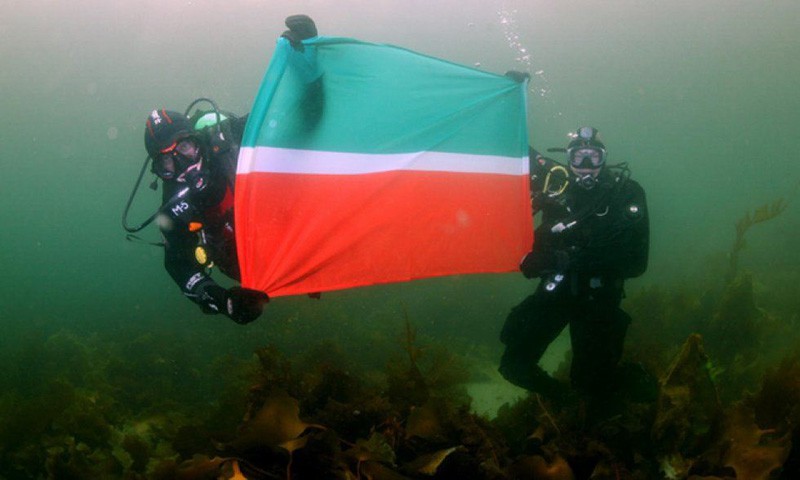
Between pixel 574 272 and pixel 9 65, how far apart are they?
83.2 metres

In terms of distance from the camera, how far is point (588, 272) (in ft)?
14.2

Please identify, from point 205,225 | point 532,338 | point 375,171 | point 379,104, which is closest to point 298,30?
point 379,104

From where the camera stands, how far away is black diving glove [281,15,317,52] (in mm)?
3088

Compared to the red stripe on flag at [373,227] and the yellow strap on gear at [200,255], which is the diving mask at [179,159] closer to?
the yellow strap on gear at [200,255]

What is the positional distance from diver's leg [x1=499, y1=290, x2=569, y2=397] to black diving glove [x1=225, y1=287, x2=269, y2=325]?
295 cm

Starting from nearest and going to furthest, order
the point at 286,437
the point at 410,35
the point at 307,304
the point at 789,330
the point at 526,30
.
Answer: the point at 286,437, the point at 789,330, the point at 307,304, the point at 410,35, the point at 526,30

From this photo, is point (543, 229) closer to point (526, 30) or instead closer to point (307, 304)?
point (307, 304)

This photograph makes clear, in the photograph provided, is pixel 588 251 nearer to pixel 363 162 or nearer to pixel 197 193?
pixel 363 162

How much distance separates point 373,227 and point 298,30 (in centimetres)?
148

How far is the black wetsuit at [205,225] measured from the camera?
341 centimetres

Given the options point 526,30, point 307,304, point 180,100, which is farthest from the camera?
point 180,100

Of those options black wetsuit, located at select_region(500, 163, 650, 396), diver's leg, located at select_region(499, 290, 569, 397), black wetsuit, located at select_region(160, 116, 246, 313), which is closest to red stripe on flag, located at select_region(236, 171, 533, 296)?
black wetsuit, located at select_region(500, 163, 650, 396)

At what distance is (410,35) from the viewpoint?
6041cm

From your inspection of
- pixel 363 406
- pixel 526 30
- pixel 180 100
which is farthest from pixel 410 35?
pixel 180 100
